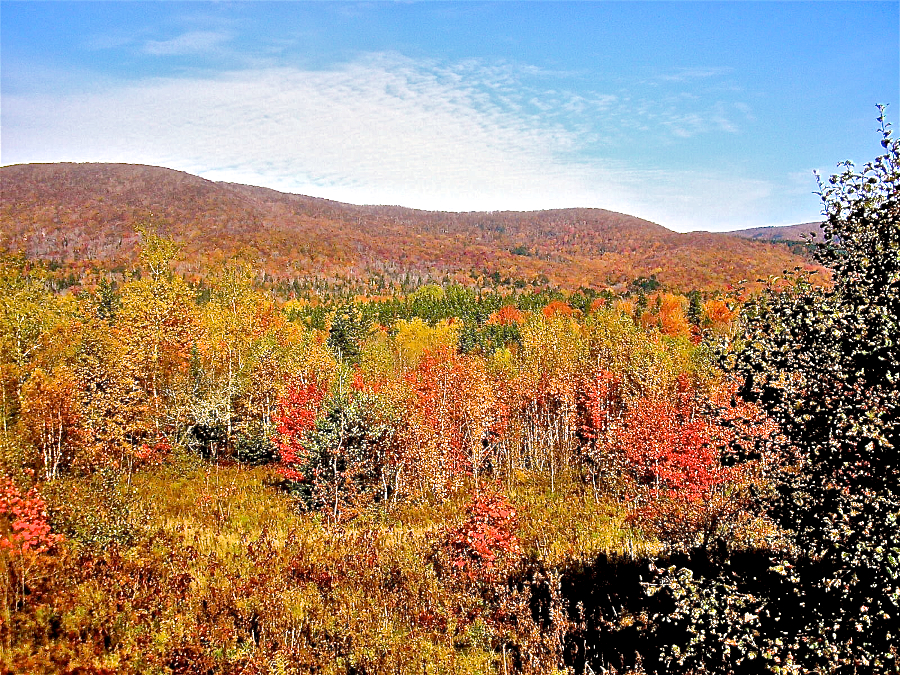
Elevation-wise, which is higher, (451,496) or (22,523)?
(22,523)

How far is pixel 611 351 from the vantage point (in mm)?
48844

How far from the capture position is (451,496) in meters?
29.6

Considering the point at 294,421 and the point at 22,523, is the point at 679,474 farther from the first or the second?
the point at 22,523

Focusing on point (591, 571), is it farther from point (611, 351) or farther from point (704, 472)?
point (611, 351)

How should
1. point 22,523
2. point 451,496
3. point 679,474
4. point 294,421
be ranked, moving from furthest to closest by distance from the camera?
point 294,421 → point 451,496 → point 679,474 → point 22,523

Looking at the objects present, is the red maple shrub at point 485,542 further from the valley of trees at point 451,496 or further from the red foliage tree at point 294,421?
the red foliage tree at point 294,421

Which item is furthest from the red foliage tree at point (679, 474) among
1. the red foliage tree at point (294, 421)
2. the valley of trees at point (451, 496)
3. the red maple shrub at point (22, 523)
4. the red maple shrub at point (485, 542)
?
the red maple shrub at point (22, 523)

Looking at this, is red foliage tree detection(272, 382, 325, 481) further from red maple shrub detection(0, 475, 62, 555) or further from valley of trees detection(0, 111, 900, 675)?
red maple shrub detection(0, 475, 62, 555)

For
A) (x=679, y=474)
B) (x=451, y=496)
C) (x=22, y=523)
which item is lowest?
(x=451, y=496)

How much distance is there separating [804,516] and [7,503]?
55.4ft

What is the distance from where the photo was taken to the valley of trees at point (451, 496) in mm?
6797

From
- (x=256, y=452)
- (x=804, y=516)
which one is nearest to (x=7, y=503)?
(x=804, y=516)

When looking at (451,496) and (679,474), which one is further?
(451,496)

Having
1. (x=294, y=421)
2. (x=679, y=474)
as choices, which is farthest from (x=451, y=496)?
(x=679, y=474)
